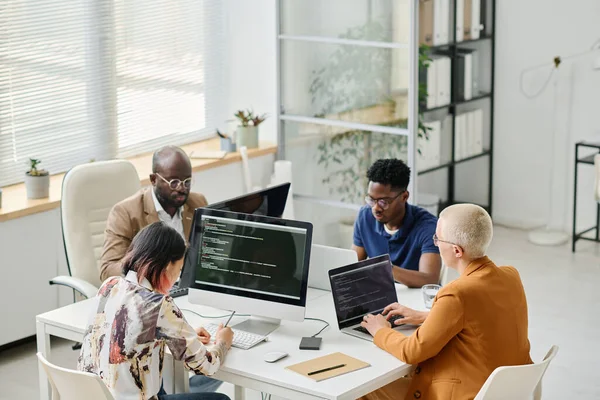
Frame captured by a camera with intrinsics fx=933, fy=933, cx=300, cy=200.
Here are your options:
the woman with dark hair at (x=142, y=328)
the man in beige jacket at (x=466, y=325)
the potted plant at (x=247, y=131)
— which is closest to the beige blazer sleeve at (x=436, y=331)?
the man in beige jacket at (x=466, y=325)

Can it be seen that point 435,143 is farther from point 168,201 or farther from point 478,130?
point 168,201

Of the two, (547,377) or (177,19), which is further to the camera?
(177,19)

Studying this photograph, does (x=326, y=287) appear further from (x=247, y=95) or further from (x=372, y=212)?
(x=247, y=95)

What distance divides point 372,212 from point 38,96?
7.73ft

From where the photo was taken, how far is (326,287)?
12.8ft

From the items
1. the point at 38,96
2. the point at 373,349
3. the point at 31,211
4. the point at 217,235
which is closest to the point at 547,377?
the point at 373,349

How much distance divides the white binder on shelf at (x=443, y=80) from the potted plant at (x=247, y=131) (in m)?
1.37

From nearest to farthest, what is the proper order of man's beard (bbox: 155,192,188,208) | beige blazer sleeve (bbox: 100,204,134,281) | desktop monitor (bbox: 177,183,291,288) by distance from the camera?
1. desktop monitor (bbox: 177,183,291,288)
2. beige blazer sleeve (bbox: 100,204,134,281)
3. man's beard (bbox: 155,192,188,208)

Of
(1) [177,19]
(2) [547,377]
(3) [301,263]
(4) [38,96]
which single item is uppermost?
(1) [177,19]

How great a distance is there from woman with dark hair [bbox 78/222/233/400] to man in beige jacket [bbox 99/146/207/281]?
1.00 metres

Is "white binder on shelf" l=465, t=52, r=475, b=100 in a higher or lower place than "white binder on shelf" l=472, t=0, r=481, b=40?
lower

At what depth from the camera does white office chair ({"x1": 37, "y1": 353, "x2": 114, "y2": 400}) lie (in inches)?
111

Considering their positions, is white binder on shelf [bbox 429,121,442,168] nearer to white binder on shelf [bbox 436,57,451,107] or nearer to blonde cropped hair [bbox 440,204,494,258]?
white binder on shelf [bbox 436,57,451,107]

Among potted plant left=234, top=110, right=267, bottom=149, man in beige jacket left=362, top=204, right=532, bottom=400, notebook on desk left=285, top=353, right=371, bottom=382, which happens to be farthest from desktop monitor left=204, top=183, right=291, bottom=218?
potted plant left=234, top=110, right=267, bottom=149
